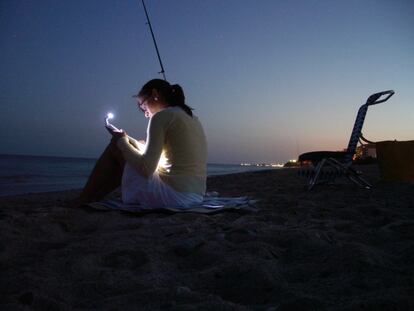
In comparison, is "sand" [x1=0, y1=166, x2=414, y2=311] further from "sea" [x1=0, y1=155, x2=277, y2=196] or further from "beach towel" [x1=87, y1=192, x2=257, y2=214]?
"sea" [x1=0, y1=155, x2=277, y2=196]

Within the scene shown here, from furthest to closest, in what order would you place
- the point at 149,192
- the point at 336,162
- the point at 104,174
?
1. the point at 336,162
2. the point at 104,174
3. the point at 149,192

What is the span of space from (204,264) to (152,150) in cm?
139

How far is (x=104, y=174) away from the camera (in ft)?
10.3

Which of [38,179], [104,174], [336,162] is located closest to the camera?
[104,174]

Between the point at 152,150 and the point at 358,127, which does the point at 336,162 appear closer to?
the point at 358,127

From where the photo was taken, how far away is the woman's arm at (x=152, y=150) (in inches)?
108

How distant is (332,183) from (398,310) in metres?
4.92

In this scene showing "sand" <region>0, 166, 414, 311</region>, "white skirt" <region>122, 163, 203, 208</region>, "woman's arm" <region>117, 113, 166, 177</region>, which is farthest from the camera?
"white skirt" <region>122, 163, 203, 208</region>

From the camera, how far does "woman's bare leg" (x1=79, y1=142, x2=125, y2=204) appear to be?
3.11 metres

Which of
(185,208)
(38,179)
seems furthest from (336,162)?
(38,179)

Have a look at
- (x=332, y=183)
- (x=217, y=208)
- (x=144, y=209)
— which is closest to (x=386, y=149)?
(x=332, y=183)

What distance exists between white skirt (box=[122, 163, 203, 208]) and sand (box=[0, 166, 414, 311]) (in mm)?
433

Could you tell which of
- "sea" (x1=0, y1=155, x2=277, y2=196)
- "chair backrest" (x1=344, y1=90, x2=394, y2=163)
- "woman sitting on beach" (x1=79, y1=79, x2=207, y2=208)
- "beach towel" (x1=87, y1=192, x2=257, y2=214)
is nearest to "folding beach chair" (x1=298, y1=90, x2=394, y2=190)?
"chair backrest" (x1=344, y1=90, x2=394, y2=163)

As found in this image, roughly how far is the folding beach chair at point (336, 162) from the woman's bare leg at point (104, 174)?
9.27 feet
